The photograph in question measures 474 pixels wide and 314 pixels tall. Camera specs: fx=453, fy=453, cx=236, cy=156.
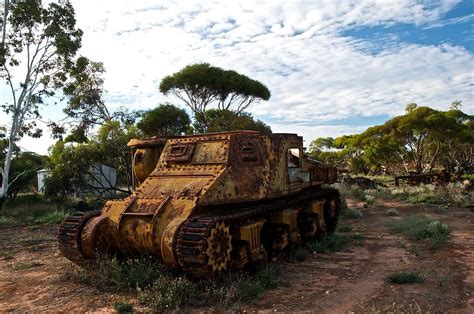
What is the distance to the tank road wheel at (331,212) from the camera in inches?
451

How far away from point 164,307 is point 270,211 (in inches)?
117

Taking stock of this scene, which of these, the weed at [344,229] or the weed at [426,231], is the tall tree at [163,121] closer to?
the weed at [344,229]

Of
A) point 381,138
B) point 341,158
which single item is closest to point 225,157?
point 381,138

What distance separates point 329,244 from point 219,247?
4.38 m

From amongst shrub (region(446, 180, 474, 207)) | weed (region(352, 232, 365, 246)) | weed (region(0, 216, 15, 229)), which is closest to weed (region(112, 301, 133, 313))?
weed (region(352, 232, 365, 246))

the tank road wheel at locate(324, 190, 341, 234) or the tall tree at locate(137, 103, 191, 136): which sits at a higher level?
the tall tree at locate(137, 103, 191, 136)

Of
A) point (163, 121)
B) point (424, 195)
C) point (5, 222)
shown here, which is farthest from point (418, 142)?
point (5, 222)

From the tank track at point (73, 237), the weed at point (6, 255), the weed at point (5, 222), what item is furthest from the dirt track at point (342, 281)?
the weed at point (5, 222)

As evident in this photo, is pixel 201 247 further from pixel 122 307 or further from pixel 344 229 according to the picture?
pixel 344 229

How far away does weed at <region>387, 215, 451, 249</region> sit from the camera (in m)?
10.1

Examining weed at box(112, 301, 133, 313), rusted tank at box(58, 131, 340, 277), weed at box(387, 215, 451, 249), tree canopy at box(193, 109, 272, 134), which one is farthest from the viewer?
tree canopy at box(193, 109, 272, 134)

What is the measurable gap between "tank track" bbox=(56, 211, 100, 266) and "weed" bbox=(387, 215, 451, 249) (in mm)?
7046

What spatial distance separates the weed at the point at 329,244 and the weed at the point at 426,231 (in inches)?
66.6

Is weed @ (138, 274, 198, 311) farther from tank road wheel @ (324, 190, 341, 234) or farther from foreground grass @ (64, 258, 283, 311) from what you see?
tank road wheel @ (324, 190, 341, 234)
